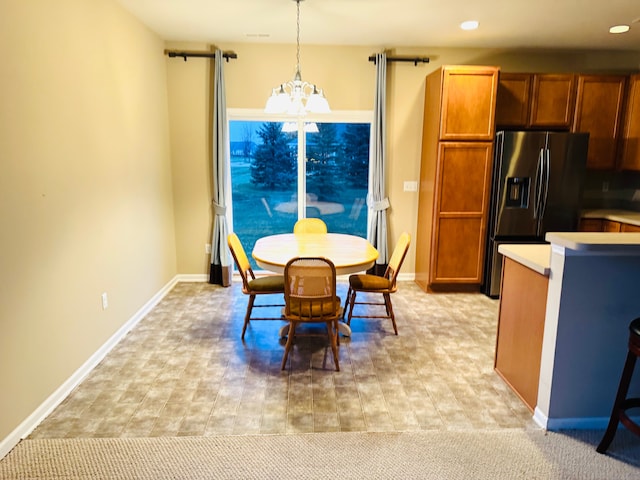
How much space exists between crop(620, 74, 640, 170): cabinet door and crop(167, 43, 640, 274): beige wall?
1.69ft

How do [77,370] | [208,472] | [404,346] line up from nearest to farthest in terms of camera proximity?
[208,472], [77,370], [404,346]

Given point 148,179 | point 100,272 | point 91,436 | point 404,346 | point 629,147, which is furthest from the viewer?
point 629,147

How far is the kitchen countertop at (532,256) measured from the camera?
2.18 m

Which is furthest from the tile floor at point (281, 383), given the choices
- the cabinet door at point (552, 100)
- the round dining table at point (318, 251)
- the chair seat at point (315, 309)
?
the cabinet door at point (552, 100)

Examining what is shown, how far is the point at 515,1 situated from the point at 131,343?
4.00 metres

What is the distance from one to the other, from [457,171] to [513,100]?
0.98 meters

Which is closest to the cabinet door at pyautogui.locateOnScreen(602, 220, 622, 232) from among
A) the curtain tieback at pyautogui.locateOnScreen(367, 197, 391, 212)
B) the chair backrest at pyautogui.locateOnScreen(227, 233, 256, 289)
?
the curtain tieback at pyautogui.locateOnScreen(367, 197, 391, 212)

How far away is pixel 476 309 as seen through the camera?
403cm

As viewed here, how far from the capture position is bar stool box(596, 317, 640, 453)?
184cm

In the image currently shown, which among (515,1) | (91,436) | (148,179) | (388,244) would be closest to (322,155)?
(388,244)

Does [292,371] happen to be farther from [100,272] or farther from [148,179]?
[148,179]

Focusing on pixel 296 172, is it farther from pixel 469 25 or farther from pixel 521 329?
pixel 521 329

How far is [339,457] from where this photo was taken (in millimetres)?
1974

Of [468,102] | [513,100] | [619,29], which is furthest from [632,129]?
[468,102]
